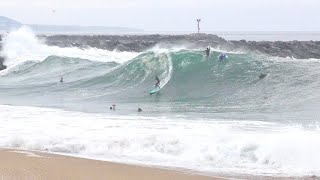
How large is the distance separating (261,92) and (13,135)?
9282 millimetres

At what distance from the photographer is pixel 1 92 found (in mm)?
20391

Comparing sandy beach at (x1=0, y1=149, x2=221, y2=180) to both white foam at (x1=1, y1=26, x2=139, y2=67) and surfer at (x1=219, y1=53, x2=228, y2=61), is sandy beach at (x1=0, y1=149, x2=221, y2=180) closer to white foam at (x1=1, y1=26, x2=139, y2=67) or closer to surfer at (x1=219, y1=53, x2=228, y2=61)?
surfer at (x1=219, y1=53, x2=228, y2=61)

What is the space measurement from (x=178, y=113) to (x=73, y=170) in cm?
684

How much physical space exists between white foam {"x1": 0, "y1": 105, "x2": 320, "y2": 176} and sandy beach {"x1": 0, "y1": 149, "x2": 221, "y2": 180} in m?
0.52

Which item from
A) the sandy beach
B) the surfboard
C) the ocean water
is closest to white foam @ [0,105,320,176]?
the ocean water

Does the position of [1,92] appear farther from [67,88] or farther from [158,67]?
[158,67]

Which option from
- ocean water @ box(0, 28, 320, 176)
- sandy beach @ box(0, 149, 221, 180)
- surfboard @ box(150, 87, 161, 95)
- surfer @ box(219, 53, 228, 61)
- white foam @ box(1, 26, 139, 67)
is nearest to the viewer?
sandy beach @ box(0, 149, 221, 180)

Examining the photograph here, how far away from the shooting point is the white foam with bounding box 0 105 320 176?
24.0 feet

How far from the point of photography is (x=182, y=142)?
27.5 feet

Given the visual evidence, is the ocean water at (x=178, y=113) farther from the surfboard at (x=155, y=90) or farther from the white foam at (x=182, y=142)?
the surfboard at (x=155, y=90)

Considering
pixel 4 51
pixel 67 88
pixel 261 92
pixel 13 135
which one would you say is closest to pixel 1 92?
pixel 67 88

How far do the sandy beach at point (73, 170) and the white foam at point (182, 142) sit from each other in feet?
1.71

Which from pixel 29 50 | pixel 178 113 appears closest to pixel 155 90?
pixel 178 113

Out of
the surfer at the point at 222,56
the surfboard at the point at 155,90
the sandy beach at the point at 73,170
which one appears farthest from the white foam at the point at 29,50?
the sandy beach at the point at 73,170
